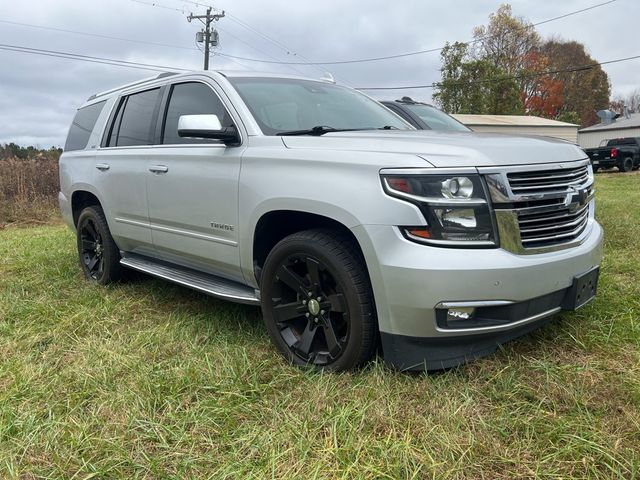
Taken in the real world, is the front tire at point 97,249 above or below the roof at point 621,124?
below

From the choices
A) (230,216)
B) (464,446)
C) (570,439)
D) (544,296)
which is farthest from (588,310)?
(230,216)

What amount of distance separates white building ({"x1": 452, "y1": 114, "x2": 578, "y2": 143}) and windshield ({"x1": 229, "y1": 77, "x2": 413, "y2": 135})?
1014 inches

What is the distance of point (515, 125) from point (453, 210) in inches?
1341

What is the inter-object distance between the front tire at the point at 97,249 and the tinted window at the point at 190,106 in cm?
128

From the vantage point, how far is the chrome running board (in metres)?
3.30

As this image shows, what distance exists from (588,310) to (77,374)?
3176mm

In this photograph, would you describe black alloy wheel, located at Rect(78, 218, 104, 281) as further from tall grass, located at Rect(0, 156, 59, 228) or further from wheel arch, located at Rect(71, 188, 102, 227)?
tall grass, located at Rect(0, 156, 59, 228)

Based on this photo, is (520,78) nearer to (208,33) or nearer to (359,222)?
(208,33)

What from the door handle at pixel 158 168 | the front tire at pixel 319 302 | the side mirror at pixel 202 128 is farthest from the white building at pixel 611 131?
the front tire at pixel 319 302

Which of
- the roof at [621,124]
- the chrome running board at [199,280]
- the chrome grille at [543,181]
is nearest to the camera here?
the chrome grille at [543,181]

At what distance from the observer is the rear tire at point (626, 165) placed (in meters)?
22.1

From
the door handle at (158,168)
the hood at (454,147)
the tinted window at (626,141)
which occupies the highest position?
the tinted window at (626,141)

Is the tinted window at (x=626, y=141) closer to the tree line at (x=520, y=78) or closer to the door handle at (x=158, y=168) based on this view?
the tree line at (x=520, y=78)

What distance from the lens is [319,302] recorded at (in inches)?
113
